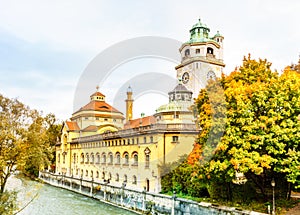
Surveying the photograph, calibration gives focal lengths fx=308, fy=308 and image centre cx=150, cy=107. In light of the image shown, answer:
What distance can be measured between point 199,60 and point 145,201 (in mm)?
30300

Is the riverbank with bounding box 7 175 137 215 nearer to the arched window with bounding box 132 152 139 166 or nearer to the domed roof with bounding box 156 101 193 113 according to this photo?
the arched window with bounding box 132 152 139 166

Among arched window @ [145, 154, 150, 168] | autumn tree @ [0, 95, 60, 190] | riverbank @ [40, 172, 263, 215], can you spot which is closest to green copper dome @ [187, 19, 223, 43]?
arched window @ [145, 154, 150, 168]

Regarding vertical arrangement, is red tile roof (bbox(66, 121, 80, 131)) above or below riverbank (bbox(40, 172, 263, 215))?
above

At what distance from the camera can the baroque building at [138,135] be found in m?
29.0

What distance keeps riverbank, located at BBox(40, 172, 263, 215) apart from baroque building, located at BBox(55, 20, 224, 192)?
122cm

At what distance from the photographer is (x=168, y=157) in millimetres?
28719

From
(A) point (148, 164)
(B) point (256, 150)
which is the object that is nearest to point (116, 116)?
(A) point (148, 164)

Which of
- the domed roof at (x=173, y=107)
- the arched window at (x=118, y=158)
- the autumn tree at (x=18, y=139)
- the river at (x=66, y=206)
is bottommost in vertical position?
the river at (x=66, y=206)

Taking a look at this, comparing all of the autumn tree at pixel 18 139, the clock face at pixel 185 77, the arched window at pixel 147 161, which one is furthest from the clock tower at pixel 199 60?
the autumn tree at pixel 18 139

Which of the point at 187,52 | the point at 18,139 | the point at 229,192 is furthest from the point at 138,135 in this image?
the point at 187,52

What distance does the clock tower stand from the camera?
49.6 m

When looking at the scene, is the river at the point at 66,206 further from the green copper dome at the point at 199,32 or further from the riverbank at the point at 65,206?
the green copper dome at the point at 199,32

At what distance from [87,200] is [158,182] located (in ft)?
29.5

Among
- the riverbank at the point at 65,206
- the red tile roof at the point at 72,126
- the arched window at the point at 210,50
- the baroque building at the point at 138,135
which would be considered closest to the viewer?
the riverbank at the point at 65,206
